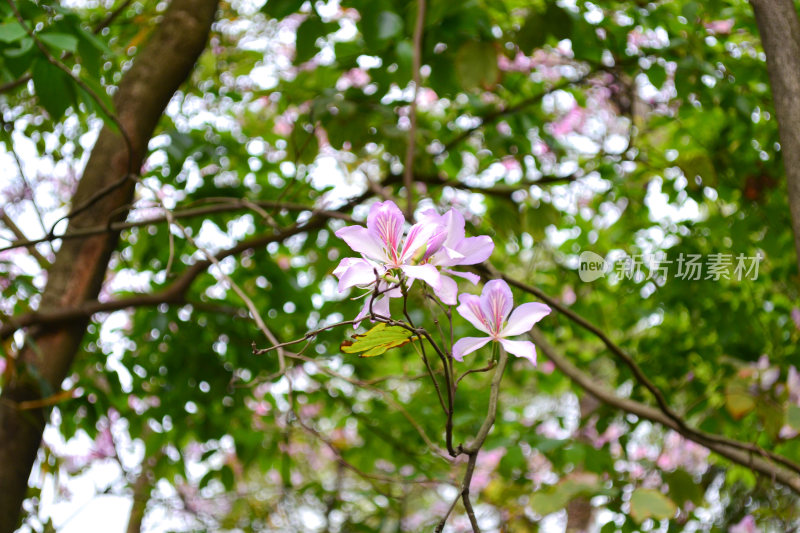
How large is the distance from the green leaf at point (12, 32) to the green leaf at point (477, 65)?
0.66 meters

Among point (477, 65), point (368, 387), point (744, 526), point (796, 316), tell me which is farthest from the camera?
point (744, 526)

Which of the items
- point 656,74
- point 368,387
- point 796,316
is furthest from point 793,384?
point 368,387

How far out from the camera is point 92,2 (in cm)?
230

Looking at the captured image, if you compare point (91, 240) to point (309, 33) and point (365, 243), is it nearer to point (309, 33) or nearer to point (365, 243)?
point (309, 33)

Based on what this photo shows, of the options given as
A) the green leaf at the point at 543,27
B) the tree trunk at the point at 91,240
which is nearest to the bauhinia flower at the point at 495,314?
the green leaf at the point at 543,27

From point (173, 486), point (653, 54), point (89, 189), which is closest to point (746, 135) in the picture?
point (653, 54)

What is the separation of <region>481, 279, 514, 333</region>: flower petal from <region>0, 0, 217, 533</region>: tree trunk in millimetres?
992

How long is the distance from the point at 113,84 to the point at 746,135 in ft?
4.65

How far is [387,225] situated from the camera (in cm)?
51

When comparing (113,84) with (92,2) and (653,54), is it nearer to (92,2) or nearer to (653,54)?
(92,2)

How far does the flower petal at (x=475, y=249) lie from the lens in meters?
0.53

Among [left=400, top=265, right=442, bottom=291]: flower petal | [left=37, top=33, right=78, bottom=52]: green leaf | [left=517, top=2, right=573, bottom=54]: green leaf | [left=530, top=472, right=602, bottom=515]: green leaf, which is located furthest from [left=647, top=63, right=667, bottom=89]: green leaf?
[left=400, top=265, right=442, bottom=291]: flower petal

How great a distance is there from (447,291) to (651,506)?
626 mm

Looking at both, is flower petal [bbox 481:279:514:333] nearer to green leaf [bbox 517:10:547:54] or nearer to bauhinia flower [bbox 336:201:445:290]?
bauhinia flower [bbox 336:201:445:290]
